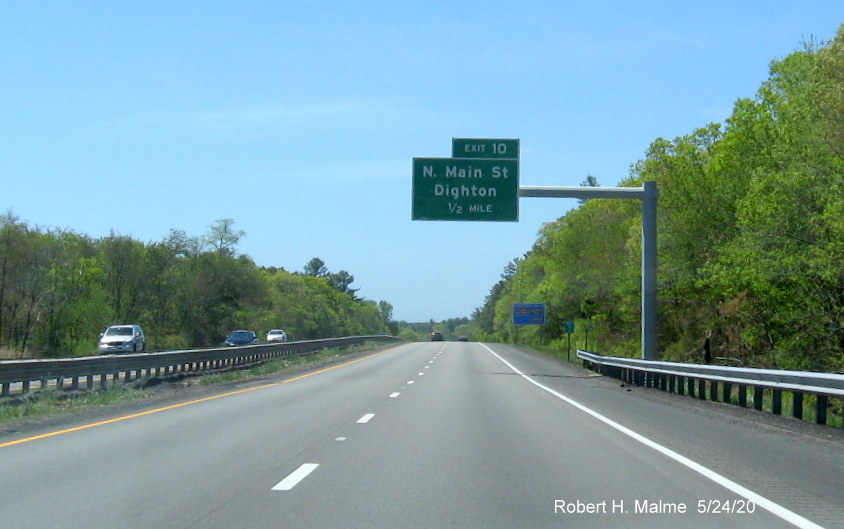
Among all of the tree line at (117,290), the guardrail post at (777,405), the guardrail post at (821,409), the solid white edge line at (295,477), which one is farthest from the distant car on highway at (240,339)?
the solid white edge line at (295,477)

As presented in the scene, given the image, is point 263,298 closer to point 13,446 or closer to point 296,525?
point 13,446

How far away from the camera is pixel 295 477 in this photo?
32.7 ft

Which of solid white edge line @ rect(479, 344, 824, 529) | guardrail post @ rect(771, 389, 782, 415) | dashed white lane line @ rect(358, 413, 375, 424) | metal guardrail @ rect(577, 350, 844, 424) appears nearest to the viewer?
solid white edge line @ rect(479, 344, 824, 529)

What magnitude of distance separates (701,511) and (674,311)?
1847 inches

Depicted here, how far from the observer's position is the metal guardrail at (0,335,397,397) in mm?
21141

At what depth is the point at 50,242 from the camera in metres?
66.6

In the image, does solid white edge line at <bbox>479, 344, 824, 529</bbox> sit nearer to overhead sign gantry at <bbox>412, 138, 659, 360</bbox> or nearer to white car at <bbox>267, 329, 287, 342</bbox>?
overhead sign gantry at <bbox>412, 138, 659, 360</bbox>

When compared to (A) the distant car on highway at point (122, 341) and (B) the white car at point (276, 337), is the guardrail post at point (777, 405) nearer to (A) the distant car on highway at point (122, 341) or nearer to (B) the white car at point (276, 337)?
Answer: (A) the distant car on highway at point (122, 341)

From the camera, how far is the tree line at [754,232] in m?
30.4

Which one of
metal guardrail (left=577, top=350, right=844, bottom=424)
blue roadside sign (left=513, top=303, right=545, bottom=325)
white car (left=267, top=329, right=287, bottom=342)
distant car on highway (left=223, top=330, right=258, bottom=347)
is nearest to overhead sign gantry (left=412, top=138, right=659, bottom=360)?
metal guardrail (left=577, top=350, right=844, bottom=424)

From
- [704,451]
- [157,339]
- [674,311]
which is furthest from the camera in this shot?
[157,339]

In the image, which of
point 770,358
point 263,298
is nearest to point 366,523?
point 770,358

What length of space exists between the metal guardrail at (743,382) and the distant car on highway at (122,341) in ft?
83.5

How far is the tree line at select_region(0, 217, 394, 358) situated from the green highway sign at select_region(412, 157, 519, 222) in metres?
27.0
